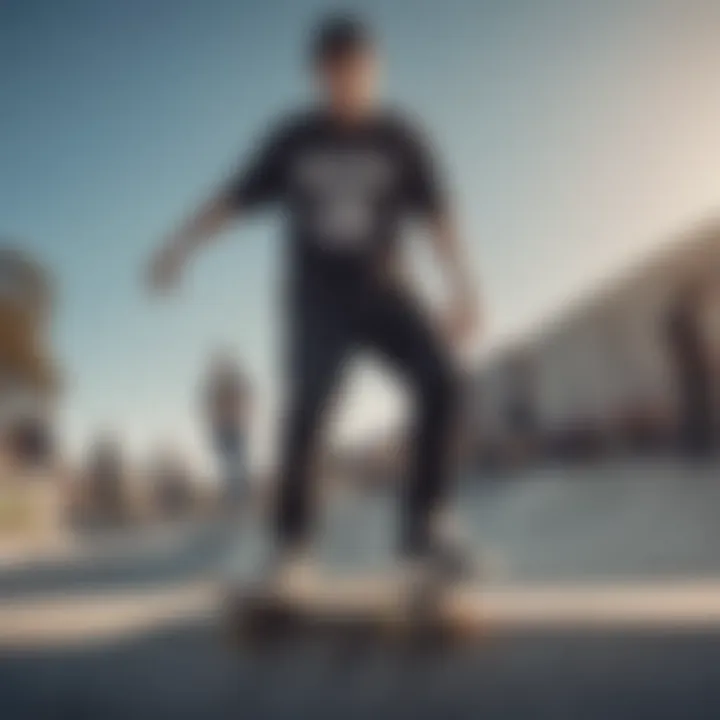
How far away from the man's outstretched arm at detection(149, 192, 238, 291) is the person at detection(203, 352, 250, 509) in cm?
18

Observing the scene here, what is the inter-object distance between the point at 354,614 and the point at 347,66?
2.99 feet

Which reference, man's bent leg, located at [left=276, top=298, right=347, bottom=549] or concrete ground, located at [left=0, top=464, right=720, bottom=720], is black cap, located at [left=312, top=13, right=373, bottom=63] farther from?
concrete ground, located at [left=0, top=464, right=720, bottom=720]

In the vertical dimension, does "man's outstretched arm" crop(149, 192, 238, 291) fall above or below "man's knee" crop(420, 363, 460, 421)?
above

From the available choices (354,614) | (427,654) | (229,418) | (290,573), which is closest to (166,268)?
(229,418)

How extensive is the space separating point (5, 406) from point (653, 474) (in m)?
→ 1.21

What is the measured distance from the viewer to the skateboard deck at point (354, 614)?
1.24 meters

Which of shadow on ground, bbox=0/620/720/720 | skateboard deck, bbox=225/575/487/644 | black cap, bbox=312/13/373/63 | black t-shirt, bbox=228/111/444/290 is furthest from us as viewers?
black cap, bbox=312/13/373/63

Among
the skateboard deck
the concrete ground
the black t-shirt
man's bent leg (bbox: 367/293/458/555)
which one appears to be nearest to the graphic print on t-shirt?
the black t-shirt

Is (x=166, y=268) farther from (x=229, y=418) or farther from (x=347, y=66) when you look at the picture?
(x=347, y=66)

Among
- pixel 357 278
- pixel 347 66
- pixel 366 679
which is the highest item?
pixel 347 66

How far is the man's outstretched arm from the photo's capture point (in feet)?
5.15

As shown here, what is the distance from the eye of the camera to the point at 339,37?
1578mm

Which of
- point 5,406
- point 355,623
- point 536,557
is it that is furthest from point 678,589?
point 5,406

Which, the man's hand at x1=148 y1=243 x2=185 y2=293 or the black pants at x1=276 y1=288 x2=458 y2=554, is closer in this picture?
the black pants at x1=276 y1=288 x2=458 y2=554
